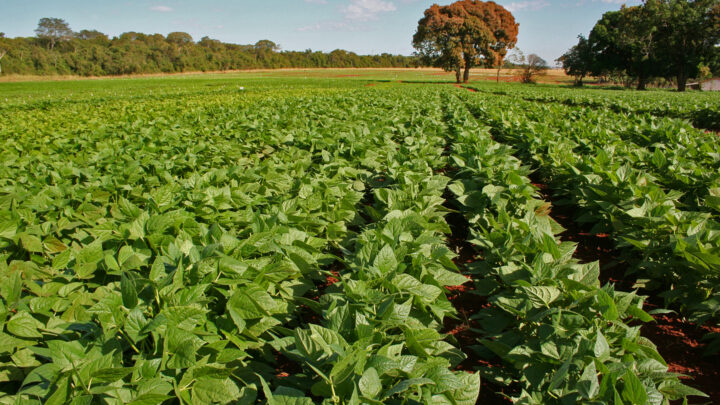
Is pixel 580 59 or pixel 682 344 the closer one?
pixel 682 344

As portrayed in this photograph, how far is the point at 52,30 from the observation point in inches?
3337

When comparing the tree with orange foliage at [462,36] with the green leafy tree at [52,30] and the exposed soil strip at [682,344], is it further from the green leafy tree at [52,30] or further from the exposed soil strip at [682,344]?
the green leafy tree at [52,30]

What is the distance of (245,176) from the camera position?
4.14 meters

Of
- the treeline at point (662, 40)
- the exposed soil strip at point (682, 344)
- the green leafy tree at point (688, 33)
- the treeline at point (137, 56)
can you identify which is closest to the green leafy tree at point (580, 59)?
the treeline at point (662, 40)

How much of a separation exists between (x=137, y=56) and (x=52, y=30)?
96.8ft

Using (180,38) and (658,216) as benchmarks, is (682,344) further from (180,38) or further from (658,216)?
(180,38)

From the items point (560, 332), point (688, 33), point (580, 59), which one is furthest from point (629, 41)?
point (560, 332)

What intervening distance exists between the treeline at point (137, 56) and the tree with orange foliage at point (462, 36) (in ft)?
178

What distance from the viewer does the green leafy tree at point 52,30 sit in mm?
83438

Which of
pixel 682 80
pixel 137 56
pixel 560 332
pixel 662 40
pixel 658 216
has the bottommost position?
pixel 560 332

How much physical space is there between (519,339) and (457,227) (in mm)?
2901

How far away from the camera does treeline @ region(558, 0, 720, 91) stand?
136ft

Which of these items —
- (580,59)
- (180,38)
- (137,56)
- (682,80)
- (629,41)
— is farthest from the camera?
(180,38)

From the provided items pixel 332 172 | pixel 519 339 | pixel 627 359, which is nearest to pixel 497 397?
pixel 519 339
